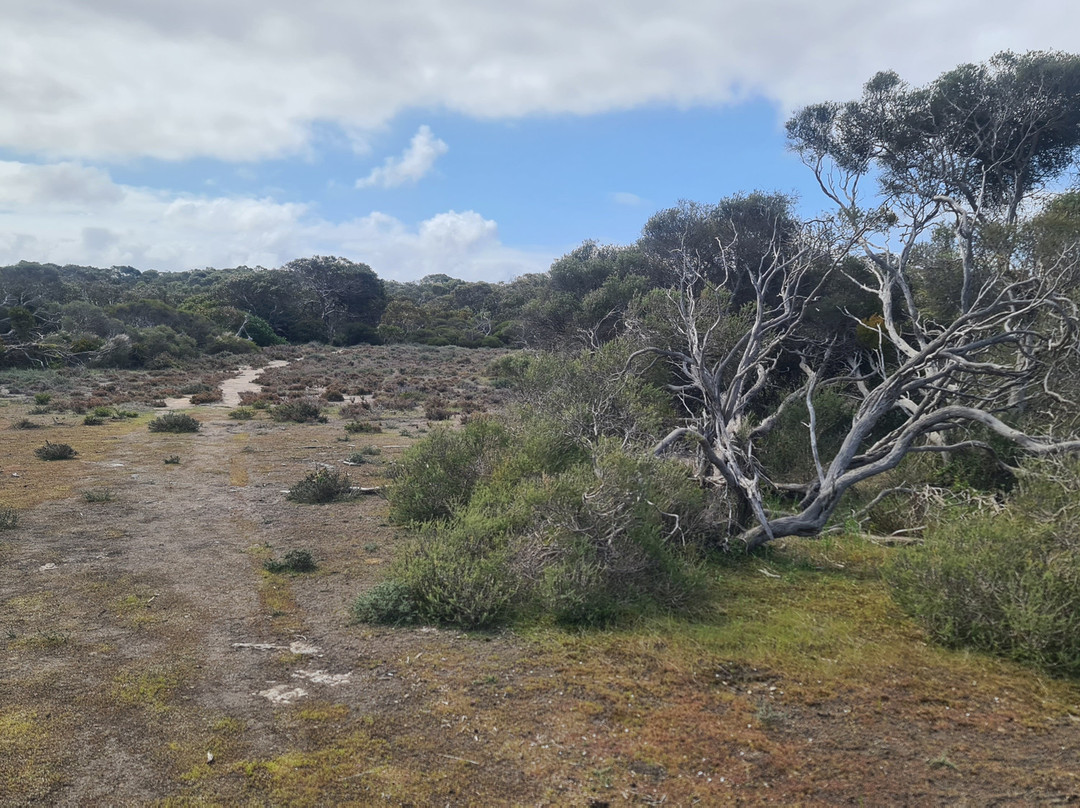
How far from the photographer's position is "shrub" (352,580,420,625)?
6602 mm

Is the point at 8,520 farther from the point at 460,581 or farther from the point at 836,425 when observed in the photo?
the point at 836,425

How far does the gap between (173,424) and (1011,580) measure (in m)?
19.0

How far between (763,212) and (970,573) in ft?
60.9

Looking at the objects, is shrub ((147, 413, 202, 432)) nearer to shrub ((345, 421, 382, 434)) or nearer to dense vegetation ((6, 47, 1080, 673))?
dense vegetation ((6, 47, 1080, 673))

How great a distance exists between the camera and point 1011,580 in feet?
18.4

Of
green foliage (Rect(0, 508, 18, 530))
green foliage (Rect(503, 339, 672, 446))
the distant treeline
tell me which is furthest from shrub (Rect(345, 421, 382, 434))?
green foliage (Rect(0, 508, 18, 530))

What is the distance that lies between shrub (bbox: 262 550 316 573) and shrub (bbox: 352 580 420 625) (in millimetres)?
1637

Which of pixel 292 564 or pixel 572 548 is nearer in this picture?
pixel 572 548

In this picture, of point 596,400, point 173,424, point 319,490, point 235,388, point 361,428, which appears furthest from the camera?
point 235,388

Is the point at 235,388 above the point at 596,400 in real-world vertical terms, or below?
below

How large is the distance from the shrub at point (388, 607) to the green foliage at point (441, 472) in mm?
2830

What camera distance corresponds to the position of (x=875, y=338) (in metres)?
14.8

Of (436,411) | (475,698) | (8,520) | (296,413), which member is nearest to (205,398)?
(296,413)

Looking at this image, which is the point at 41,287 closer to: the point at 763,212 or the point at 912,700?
the point at 763,212
